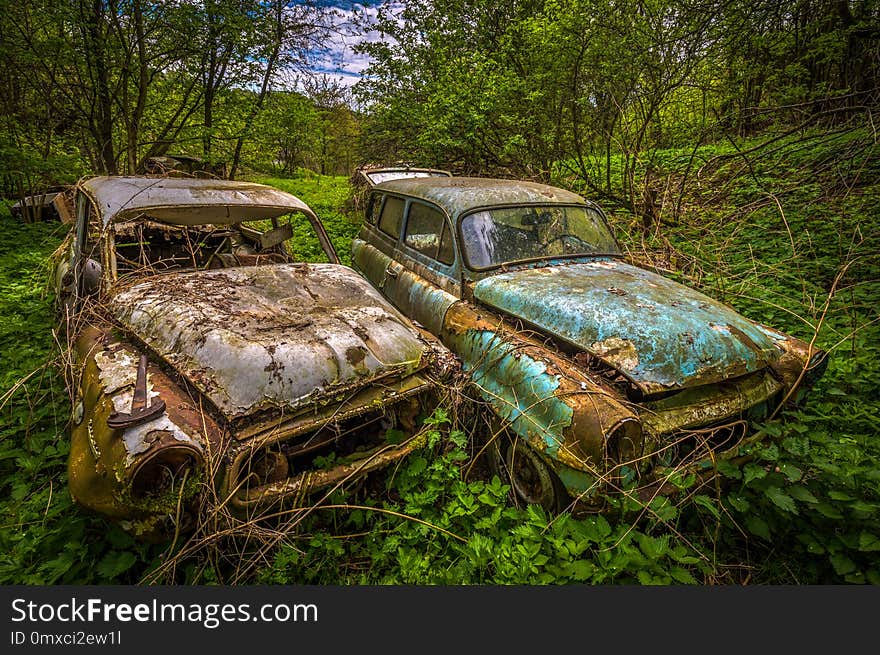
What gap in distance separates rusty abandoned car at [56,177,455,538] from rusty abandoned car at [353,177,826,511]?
501 mm

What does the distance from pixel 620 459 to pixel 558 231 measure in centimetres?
206

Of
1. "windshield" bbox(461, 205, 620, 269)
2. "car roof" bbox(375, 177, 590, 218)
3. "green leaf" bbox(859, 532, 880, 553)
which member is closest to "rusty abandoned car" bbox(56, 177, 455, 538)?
"windshield" bbox(461, 205, 620, 269)

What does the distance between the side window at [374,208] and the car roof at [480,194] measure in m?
0.58

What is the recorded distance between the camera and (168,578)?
5.74ft

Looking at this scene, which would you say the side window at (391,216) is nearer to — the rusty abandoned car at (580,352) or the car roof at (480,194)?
the car roof at (480,194)

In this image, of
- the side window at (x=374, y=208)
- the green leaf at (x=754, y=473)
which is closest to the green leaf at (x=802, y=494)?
the green leaf at (x=754, y=473)

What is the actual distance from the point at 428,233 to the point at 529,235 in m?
Result: 0.86

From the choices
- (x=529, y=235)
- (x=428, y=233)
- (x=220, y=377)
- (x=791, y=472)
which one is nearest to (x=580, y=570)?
(x=791, y=472)

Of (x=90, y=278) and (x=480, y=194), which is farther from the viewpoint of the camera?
(x=480, y=194)

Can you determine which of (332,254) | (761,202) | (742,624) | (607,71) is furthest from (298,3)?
(742,624)

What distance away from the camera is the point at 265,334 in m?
2.16

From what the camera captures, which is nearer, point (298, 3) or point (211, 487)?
point (211, 487)

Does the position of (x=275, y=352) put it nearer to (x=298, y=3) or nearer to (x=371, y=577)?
(x=371, y=577)

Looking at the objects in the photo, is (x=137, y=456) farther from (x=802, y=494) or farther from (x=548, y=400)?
(x=802, y=494)
